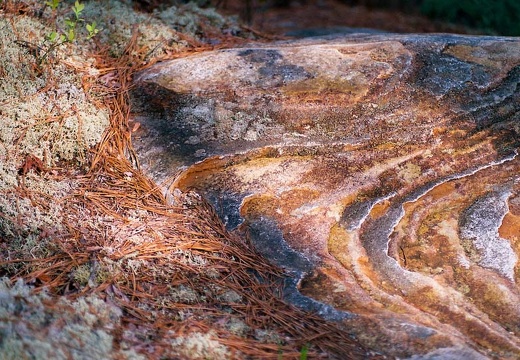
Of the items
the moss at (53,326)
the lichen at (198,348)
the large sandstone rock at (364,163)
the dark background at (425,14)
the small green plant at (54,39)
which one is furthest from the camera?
the dark background at (425,14)

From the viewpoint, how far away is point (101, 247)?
2.38 m

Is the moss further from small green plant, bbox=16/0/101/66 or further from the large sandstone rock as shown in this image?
small green plant, bbox=16/0/101/66

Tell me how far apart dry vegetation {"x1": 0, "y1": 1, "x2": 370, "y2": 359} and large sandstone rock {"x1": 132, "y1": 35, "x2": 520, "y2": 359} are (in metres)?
0.13

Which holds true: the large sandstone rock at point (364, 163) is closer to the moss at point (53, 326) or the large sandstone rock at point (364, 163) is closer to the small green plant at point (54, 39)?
the small green plant at point (54, 39)

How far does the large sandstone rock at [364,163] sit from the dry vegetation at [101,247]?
13cm

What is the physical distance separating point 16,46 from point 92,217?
1.13 m

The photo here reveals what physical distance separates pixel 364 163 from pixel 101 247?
1.33m

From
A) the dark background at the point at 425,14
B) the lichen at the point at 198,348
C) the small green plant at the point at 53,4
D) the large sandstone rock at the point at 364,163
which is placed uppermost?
the dark background at the point at 425,14

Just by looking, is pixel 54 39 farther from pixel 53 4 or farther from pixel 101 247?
pixel 101 247

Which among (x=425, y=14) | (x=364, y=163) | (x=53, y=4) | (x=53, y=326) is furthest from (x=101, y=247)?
(x=425, y=14)

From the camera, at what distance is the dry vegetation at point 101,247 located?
2.01m

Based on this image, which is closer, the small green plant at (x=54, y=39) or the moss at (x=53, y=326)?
the moss at (x=53, y=326)

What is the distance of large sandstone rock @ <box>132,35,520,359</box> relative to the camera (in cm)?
240

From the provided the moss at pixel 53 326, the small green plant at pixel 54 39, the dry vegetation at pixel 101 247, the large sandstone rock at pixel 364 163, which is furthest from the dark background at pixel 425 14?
the moss at pixel 53 326
